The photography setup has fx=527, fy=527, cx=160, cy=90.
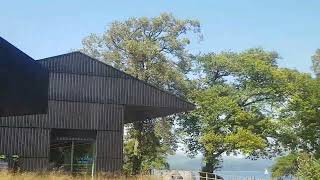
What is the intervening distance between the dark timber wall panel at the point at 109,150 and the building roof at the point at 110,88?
1845 millimetres

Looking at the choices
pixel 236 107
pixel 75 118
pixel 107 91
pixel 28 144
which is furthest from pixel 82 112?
pixel 236 107

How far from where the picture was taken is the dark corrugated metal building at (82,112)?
27.8 meters

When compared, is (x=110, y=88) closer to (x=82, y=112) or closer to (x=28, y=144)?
(x=82, y=112)

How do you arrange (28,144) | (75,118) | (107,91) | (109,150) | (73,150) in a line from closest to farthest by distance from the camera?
(28,144), (75,118), (109,150), (107,91), (73,150)

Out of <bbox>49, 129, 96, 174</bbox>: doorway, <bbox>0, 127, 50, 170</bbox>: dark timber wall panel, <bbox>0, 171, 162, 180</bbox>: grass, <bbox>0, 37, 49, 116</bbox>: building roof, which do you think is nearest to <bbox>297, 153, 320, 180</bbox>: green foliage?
<bbox>0, 171, 162, 180</bbox>: grass

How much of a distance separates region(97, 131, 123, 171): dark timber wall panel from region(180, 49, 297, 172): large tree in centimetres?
1378

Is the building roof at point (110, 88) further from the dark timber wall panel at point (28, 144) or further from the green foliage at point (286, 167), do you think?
the green foliage at point (286, 167)

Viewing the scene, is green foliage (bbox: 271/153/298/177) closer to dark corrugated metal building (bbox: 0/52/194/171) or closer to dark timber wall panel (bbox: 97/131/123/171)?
dark corrugated metal building (bbox: 0/52/194/171)

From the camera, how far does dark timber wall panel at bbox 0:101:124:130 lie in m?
28.0

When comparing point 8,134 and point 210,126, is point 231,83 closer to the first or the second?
point 210,126

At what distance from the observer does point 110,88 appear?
1142 inches

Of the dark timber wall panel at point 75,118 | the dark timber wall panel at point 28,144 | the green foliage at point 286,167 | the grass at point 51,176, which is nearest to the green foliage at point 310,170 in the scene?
the grass at point 51,176

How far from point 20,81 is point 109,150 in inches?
877

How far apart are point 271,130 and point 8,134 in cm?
→ 2217
